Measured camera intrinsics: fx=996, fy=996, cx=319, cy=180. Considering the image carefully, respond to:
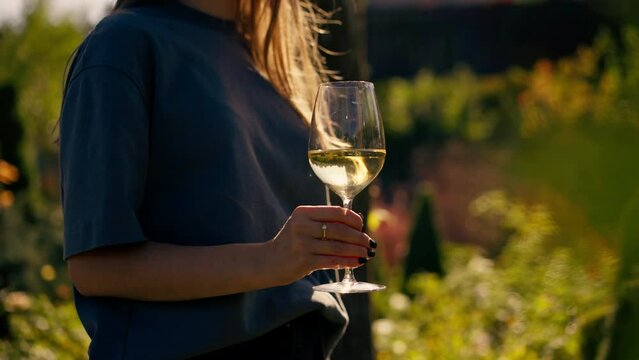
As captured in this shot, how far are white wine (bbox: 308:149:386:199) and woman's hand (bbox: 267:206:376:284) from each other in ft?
0.63

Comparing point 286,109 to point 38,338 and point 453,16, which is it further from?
point 453,16

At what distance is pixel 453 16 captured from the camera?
25.3 meters

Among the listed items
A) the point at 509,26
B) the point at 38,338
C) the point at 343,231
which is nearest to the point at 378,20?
the point at 509,26

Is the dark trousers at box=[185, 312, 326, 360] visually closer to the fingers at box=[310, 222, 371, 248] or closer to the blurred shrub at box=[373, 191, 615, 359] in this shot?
the fingers at box=[310, 222, 371, 248]

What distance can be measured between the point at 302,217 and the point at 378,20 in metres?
24.8

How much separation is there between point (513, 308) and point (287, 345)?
3602mm

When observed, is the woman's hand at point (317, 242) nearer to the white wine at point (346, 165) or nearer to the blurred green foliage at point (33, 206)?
the white wine at point (346, 165)

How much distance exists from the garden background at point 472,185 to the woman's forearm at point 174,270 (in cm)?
59

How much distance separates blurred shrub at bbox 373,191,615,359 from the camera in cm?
463

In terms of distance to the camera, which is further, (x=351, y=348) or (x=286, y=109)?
(x=351, y=348)

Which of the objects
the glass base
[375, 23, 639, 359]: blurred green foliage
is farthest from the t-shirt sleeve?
[375, 23, 639, 359]: blurred green foliage

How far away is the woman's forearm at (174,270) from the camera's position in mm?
1829

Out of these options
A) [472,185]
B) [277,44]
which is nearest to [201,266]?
[277,44]

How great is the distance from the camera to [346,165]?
1.96m
